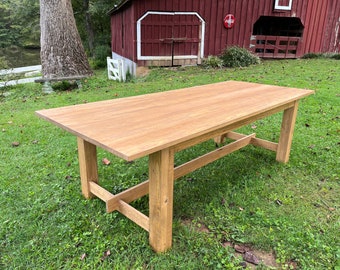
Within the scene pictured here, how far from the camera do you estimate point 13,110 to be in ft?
19.2

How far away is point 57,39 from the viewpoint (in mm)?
8727

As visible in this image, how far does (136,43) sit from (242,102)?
329 inches

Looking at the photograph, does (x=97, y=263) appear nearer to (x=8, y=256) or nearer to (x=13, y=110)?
(x=8, y=256)

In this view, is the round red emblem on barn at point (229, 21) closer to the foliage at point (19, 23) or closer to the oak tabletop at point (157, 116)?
the oak tabletop at point (157, 116)

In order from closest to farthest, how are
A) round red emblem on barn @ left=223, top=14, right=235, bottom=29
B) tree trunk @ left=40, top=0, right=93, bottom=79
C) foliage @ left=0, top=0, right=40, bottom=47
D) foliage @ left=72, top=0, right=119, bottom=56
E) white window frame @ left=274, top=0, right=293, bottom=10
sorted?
tree trunk @ left=40, top=0, right=93, bottom=79 < round red emblem on barn @ left=223, top=14, right=235, bottom=29 < white window frame @ left=274, top=0, right=293, bottom=10 < foliage @ left=72, top=0, right=119, bottom=56 < foliage @ left=0, top=0, right=40, bottom=47

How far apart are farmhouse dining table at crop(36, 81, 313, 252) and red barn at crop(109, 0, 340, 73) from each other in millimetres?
7892

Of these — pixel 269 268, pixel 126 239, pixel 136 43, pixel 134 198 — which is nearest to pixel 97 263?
pixel 126 239

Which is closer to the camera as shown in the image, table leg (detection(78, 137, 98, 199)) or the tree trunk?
table leg (detection(78, 137, 98, 199))

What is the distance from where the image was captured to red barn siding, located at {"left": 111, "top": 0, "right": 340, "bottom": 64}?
1023cm

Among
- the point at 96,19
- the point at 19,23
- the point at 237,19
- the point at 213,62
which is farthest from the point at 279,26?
the point at 19,23

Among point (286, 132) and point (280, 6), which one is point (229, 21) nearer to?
point (280, 6)

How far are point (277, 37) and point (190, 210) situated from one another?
1142 centimetres

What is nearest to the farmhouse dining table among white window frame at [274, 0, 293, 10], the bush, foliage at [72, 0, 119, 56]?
the bush

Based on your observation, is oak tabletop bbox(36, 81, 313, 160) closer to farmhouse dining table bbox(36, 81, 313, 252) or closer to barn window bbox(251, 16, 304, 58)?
farmhouse dining table bbox(36, 81, 313, 252)
